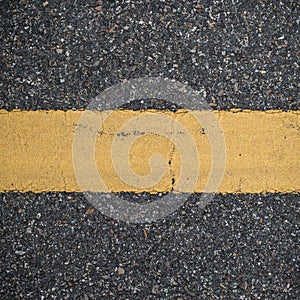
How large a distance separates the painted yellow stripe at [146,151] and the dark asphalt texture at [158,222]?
66 mm

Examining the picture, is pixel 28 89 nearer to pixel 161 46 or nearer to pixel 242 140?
pixel 161 46

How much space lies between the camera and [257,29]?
98.0 inches

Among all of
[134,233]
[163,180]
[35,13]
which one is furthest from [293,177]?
[35,13]

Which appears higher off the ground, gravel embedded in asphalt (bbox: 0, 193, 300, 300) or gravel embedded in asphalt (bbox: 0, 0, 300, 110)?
gravel embedded in asphalt (bbox: 0, 0, 300, 110)

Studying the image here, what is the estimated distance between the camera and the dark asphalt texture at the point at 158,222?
2.46 meters

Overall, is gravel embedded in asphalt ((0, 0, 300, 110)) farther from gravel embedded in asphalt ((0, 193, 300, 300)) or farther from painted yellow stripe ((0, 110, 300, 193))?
gravel embedded in asphalt ((0, 193, 300, 300))

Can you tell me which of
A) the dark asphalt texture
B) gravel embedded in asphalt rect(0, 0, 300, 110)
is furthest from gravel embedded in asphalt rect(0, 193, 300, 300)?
gravel embedded in asphalt rect(0, 0, 300, 110)

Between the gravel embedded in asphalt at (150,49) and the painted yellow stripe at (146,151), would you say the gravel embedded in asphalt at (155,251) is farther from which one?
the gravel embedded in asphalt at (150,49)

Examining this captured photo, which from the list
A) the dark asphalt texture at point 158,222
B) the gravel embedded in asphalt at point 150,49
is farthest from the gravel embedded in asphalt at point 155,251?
the gravel embedded in asphalt at point 150,49

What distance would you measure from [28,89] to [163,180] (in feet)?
2.88

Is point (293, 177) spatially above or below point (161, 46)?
below

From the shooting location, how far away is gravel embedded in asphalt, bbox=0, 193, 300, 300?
2.46 meters

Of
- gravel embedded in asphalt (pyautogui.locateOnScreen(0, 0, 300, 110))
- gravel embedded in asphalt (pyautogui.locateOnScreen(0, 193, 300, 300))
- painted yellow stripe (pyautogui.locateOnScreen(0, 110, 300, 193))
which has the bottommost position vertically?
gravel embedded in asphalt (pyautogui.locateOnScreen(0, 193, 300, 300))

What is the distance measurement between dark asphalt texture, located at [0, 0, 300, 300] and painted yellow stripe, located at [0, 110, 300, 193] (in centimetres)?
7
